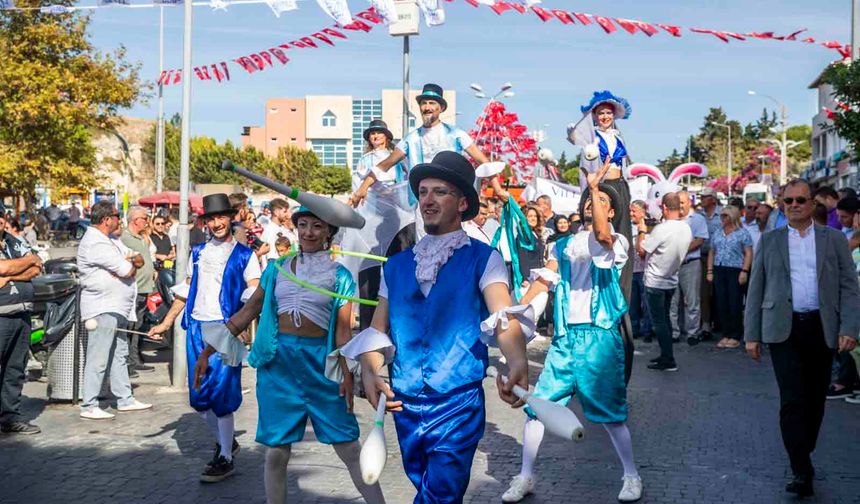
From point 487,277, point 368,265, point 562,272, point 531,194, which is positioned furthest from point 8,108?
point 487,277

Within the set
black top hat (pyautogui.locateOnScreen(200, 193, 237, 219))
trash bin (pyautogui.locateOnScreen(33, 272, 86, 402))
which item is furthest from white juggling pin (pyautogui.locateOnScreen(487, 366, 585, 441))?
trash bin (pyautogui.locateOnScreen(33, 272, 86, 402))

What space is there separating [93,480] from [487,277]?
3814mm

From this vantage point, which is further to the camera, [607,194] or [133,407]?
[133,407]

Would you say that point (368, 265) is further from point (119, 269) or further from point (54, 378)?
point (54, 378)

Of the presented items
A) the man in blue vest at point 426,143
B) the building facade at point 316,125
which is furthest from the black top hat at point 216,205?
the building facade at point 316,125

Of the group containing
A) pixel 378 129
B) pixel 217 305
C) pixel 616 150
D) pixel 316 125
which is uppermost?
pixel 316 125

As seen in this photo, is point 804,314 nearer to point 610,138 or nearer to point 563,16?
point 610,138

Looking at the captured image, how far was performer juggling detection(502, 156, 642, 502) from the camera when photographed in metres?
5.96

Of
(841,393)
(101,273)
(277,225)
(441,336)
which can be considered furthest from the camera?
(277,225)

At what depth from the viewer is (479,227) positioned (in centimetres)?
1091

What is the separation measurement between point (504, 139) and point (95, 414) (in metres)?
26.8

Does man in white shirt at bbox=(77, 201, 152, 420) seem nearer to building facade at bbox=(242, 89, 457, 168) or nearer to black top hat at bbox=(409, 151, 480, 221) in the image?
black top hat at bbox=(409, 151, 480, 221)

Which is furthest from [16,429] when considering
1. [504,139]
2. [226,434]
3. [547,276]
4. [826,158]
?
[826,158]

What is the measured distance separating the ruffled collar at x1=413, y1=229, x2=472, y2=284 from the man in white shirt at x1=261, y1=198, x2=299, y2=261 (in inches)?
357
